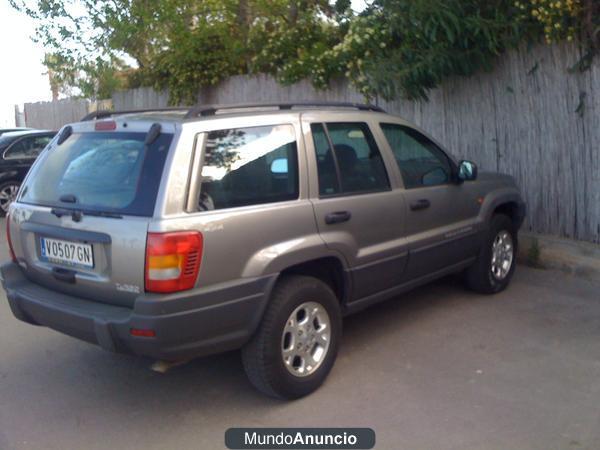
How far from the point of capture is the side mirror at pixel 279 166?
15.4 ft

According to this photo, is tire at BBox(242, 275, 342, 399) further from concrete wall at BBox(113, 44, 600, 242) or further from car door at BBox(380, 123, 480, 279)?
concrete wall at BBox(113, 44, 600, 242)

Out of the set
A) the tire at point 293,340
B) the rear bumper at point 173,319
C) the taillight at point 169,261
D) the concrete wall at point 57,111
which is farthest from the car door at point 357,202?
the concrete wall at point 57,111

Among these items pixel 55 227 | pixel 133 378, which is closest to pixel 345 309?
pixel 133 378

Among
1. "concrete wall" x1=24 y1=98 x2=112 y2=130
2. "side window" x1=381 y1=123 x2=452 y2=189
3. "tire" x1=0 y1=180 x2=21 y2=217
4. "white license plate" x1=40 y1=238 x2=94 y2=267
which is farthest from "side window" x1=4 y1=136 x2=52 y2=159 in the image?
"side window" x1=381 y1=123 x2=452 y2=189

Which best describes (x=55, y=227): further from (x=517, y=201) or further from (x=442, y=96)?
(x=442, y=96)

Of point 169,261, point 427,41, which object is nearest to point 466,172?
point 427,41

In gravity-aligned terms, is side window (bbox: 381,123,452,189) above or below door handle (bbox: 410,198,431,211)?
above

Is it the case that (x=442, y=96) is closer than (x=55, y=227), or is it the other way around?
(x=55, y=227)

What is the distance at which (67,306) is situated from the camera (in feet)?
14.4

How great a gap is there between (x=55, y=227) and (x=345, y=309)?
203cm

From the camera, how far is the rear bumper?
13.1 ft

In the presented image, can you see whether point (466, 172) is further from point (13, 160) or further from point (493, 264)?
point (13, 160)

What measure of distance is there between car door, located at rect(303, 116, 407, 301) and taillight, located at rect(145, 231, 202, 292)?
108cm

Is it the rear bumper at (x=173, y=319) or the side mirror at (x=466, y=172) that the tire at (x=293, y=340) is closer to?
the rear bumper at (x=173, y=319)
